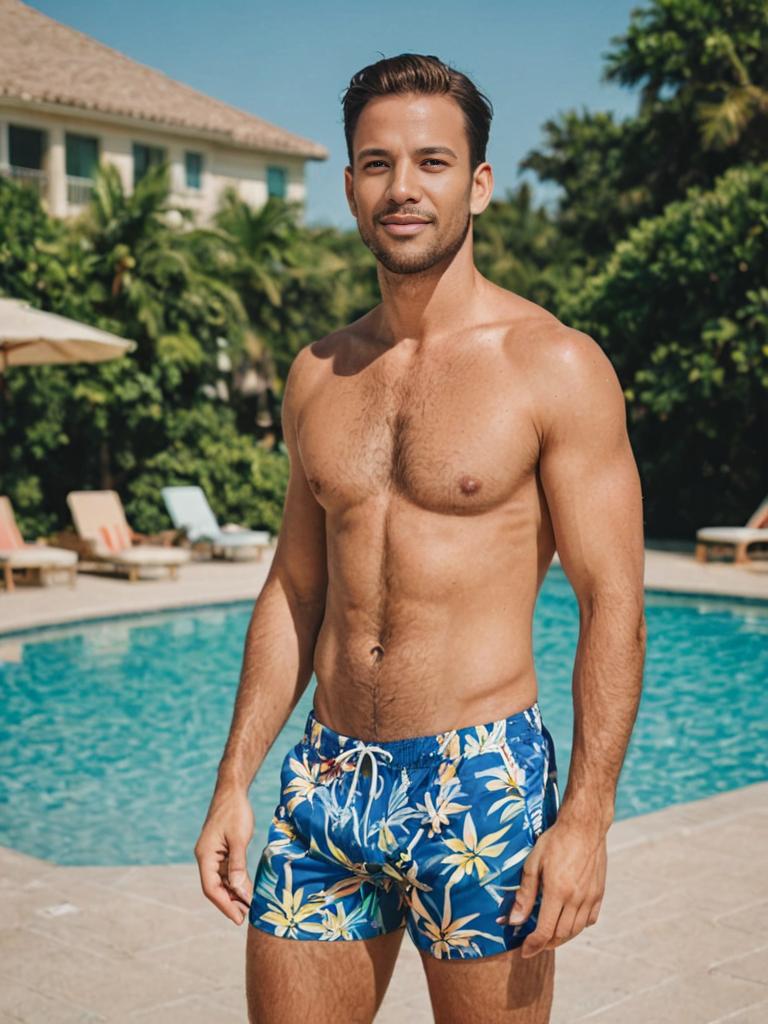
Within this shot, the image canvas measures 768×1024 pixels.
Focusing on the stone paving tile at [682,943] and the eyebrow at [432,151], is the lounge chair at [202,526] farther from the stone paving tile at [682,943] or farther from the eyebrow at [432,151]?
the eyebrow at [432,151]

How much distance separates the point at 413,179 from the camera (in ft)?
6.81

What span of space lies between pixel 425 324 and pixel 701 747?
21.6ft

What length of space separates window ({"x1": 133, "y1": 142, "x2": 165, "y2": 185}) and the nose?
29170mm

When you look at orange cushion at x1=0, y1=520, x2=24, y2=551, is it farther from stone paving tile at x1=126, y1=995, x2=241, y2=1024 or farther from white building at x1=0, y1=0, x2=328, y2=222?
white building at x1=0, y1=0, x2=328, y2=222

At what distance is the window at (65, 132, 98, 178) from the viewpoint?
2886 cm

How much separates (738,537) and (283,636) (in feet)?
45.7

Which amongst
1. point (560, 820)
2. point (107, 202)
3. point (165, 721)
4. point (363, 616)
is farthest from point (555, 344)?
point (107, 202)

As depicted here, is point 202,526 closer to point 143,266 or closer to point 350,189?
point 143,266

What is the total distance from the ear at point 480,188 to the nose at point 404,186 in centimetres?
12

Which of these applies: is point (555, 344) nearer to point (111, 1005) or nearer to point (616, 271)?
point (111, 1005)

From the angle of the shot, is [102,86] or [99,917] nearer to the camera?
[99,917]

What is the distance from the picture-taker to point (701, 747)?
27.1 feet

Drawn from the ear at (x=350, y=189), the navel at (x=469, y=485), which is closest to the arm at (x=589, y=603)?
the navel at (x=469, y=485)

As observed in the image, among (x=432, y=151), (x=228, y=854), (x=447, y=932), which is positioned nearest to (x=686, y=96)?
(x=432, y=151)
